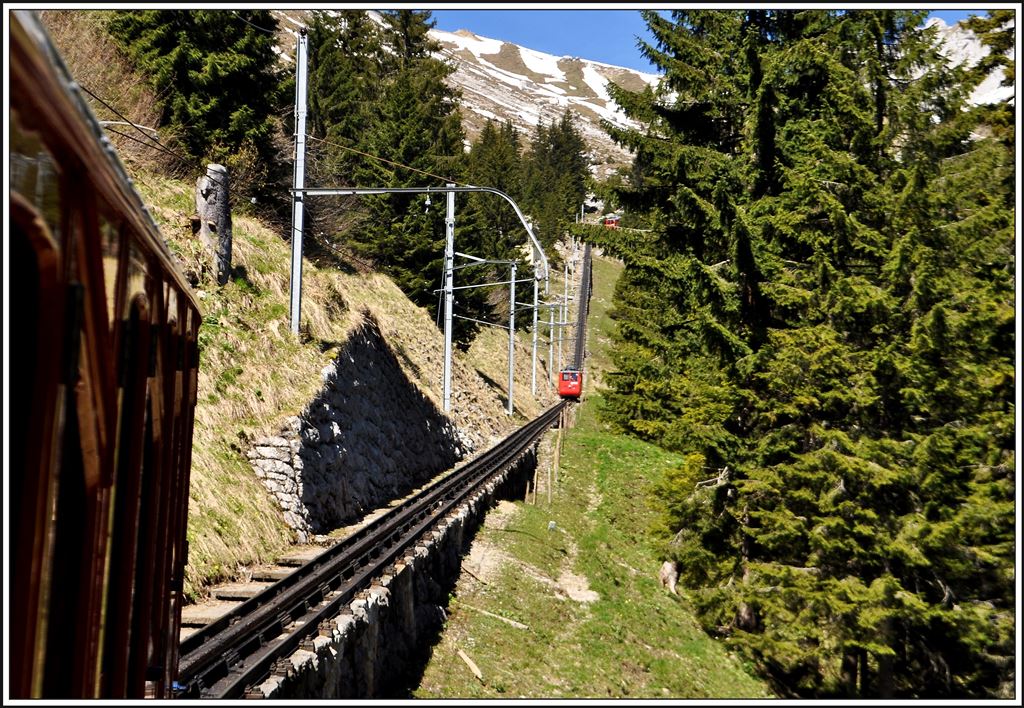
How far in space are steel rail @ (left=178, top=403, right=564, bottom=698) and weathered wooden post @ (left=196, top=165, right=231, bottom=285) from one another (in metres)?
6.77

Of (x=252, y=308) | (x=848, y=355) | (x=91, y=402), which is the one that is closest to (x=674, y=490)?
(x=848, y=355)

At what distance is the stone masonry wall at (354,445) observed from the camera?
Answer: 51.3 feet

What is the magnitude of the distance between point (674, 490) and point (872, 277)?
552 cm

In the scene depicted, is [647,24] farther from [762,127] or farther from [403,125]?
[403,125]

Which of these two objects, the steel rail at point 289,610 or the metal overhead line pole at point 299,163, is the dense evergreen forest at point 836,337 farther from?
the steel rail at point 289,610

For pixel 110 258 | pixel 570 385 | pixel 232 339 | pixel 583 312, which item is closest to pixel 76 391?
pixel 110 258

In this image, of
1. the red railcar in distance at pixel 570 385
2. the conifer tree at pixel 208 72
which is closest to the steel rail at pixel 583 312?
the red railcar in distance at pixel 570 385

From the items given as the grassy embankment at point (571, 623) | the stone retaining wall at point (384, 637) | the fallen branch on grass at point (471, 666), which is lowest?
the grassy embankment at point (571, 623)

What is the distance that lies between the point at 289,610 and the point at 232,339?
28.5 feet

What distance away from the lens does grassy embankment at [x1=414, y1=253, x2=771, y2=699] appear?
41.1 feet

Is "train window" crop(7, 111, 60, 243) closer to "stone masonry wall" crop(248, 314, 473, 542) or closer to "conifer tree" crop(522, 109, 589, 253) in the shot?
"stone masonry wall" crop(248, 314, 473, 542)

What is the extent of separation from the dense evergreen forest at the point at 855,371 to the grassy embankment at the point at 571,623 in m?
1.29

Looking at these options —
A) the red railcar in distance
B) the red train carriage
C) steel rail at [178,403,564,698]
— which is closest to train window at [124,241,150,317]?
the red train carriage

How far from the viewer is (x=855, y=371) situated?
1207cm
